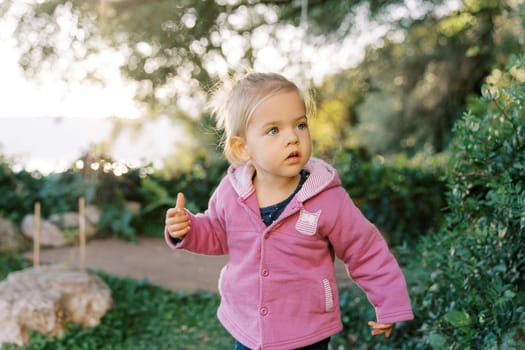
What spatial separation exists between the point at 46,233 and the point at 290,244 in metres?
4.55

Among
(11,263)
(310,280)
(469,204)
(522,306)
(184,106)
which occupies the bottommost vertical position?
(11,263)

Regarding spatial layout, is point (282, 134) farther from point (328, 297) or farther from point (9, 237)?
point (9, 237)

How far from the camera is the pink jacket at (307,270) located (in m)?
2.09

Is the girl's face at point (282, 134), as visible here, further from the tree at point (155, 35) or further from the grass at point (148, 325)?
the tree at point (155, 35)

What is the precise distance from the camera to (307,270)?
2.13m

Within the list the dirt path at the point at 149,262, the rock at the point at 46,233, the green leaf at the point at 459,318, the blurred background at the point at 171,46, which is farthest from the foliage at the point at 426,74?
the green leaf at the point at 459,318

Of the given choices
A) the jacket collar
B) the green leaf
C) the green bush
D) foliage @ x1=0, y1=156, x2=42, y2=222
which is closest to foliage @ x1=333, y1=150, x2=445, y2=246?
foliage @ x1=0, y1=156, x2=42, y2=222

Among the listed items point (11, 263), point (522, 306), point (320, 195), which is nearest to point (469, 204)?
point (522, 306)

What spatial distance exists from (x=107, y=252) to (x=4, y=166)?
1616mm

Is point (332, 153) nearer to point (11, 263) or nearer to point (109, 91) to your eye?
point (109, 91)

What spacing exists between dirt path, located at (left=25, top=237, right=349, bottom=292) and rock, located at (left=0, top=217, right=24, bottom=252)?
0.54 ft

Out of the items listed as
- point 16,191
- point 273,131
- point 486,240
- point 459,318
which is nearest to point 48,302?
point 273,131

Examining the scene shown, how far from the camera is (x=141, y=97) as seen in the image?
7215 mm

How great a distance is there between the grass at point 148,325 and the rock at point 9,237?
1287 millimetres
